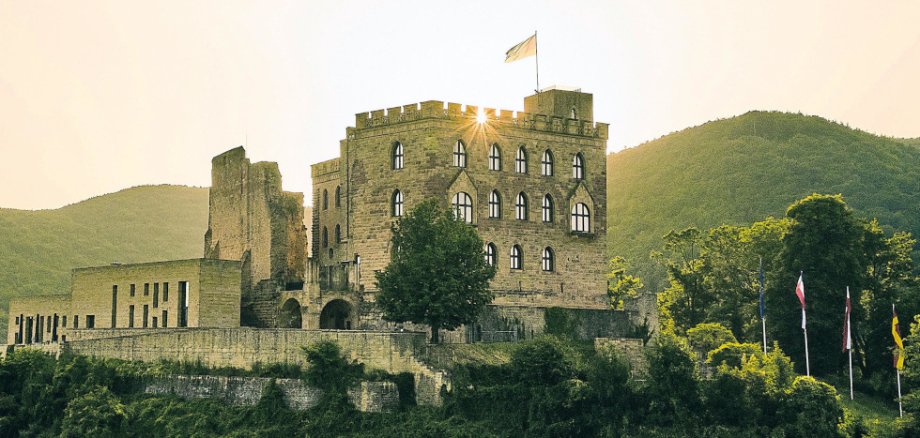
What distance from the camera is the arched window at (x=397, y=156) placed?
61125mm

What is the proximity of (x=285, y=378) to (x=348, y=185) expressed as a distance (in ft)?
44.4

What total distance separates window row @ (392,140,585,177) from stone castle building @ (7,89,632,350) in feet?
0.17

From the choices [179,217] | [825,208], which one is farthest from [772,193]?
[179,217]

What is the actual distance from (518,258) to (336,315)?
8387 mm

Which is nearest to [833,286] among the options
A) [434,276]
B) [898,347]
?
[898,347]

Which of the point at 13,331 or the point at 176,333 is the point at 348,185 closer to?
the point at 176,333

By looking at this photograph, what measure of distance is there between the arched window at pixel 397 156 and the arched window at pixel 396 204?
1.14 m

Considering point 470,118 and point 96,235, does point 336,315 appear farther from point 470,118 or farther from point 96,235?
point 96,235

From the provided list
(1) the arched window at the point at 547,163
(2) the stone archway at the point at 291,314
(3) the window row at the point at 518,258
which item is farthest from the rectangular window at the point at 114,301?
(1) the arched window at the point at 547,163

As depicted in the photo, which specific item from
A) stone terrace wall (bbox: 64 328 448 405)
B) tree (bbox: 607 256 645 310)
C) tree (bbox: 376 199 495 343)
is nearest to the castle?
stone terrace wall (bbox: 64 328 448 405)

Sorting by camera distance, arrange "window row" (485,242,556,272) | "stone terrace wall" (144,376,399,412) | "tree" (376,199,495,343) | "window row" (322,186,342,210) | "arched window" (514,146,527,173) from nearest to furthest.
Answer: "stone terrace wall" (144,376,399,412) → "tree" (376,199,495,343) → "window row" (485,242,556,272) → "arched window" (514,146,527,173) → "window row" (322,186,342,210)

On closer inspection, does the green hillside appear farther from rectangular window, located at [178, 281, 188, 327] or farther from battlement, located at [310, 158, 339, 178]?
rectangular window, located at [178, 281, 188, 327]

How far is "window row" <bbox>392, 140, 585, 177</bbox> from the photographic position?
61.1 meters

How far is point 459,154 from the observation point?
61094 millimetres
